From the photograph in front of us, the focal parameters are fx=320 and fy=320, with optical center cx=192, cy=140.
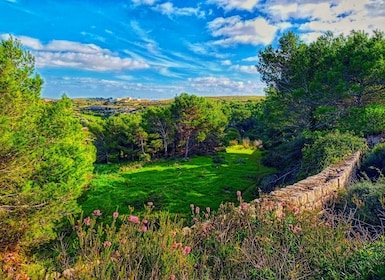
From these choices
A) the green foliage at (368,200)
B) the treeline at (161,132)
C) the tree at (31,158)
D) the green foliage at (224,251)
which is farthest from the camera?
the treeline at (161,132)

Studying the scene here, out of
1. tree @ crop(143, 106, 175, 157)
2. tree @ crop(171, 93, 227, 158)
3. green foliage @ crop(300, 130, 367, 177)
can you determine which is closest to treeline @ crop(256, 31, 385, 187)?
green foliage @ crop(300, 130, 367, 177)

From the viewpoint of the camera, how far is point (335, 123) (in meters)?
13.8

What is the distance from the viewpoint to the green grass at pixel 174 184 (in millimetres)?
14023

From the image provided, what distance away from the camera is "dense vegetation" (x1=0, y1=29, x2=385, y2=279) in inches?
109

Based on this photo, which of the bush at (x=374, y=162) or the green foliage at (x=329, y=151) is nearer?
the bush at (x=374, y=162)

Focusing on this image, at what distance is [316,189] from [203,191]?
10.3 meters

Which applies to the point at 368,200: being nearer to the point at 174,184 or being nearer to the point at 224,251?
the point at 224,251

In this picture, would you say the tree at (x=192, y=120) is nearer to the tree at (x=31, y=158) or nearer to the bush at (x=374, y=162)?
the tree at (x=31, y=158)

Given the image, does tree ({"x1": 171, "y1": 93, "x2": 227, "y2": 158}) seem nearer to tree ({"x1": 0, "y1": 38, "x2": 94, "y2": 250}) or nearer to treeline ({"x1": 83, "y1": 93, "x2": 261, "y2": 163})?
treeline ({"x1": 83, "y1": 93, "x2": 261, "y2": 163})

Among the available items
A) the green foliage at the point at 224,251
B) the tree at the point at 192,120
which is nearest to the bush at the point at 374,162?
the green foliage at the point at 224,251

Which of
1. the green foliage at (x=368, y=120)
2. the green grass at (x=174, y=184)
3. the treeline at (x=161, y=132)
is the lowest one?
the green grass at (x=174, y=184)

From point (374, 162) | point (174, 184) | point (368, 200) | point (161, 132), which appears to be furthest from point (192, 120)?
point (368, 200)

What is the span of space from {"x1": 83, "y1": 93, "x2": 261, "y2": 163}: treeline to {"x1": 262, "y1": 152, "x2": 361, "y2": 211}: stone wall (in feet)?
63.8

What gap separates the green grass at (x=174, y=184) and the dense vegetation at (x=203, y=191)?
0.18 m
